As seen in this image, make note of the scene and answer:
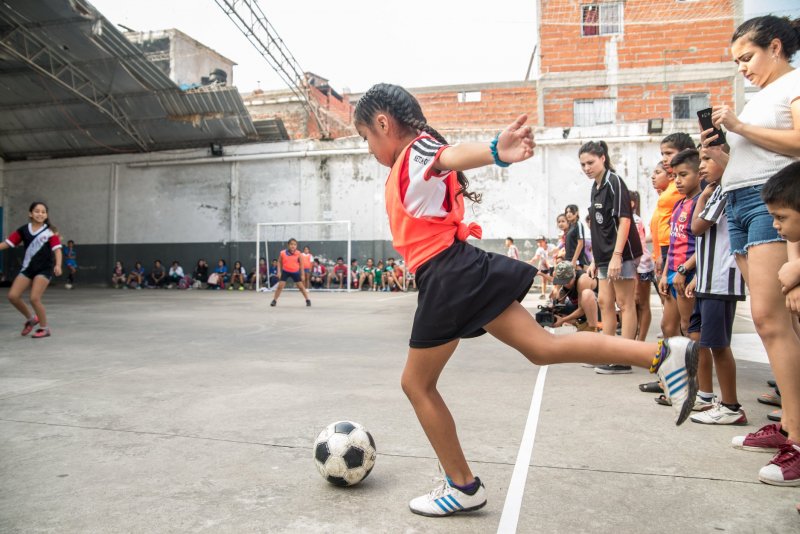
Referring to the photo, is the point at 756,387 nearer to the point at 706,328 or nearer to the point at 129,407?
the point at 706,328

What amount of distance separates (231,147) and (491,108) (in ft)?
32.2

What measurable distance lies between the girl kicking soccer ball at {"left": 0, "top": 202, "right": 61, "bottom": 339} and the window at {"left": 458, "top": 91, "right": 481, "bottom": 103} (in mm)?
18320

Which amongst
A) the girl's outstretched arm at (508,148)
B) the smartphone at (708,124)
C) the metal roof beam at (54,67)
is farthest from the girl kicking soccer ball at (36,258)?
the metal roof beam at (54,67)

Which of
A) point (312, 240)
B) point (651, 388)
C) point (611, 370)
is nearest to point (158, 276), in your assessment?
point (312, 240)

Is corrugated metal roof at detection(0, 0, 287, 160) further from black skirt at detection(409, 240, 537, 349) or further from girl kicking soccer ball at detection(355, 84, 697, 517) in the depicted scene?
black skirt at detection(409, 240, 537, 349)

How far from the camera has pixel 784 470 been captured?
222 cm

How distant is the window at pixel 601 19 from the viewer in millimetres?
19891

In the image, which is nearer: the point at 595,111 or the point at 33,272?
the point at 33,272

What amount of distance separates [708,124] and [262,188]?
19.4m

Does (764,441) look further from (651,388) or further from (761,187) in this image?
(651,388)

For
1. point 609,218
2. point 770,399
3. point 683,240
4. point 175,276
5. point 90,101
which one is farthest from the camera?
point 175,276

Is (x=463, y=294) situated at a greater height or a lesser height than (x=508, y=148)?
lesser

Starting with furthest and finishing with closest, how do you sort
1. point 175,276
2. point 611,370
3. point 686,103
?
1. point 175,276
2. point 686,103
3. point 611,370

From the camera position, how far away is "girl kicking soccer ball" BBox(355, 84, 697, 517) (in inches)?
76.1
